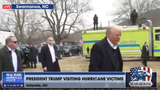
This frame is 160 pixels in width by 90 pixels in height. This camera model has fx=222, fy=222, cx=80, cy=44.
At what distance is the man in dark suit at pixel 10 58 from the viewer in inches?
118

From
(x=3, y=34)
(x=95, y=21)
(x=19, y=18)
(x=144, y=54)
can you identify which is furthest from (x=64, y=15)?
(x=144, y=54)

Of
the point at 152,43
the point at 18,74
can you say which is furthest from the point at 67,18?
the point at 152,43

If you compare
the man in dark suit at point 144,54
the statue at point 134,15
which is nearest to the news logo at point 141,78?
the statue at point 134,15

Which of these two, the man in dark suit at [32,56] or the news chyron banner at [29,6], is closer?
the news chyron banner at [29,6]

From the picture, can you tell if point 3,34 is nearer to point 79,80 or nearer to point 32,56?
point 32,56

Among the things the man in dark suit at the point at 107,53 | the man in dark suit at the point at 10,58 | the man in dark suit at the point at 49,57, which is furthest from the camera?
the man in dark suit at the point at 49,57

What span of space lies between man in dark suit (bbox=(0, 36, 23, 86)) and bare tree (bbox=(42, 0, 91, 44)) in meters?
0.73

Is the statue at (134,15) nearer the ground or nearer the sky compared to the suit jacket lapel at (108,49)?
nearer the sky

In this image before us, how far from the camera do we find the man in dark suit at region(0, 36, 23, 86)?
9.80ft

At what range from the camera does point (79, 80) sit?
11.2 feet

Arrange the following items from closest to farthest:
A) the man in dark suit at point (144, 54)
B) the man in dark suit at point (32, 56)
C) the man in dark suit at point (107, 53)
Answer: the man in dark suit at point (107, 53)
the man in dark suit at point (32, 56)
the man in dark suit at point (144, 54)

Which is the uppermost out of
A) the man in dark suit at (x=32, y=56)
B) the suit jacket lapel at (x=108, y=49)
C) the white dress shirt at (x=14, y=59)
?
the suit jacket lapel at (x=108, y=49)

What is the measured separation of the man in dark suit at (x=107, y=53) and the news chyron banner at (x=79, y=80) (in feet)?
1.57

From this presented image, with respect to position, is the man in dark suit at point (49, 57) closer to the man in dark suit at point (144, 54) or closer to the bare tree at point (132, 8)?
the bare tree at point (132, 8)
